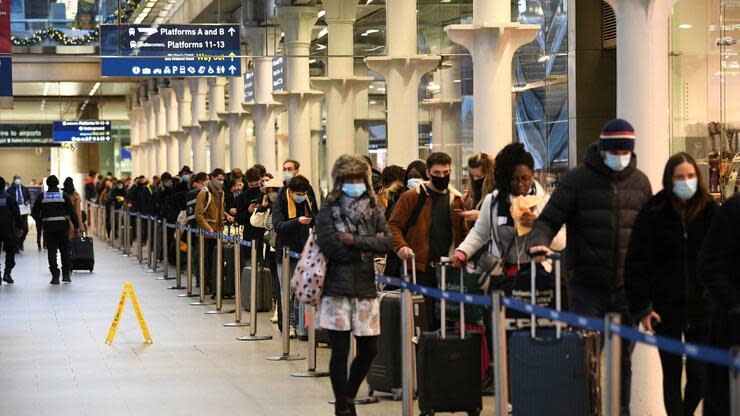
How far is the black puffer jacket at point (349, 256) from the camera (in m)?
8.27

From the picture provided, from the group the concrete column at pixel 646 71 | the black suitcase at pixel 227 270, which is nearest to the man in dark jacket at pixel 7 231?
the black suitcase at pixel 227 270

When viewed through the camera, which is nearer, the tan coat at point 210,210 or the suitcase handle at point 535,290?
the suitcase handle at point 535,290

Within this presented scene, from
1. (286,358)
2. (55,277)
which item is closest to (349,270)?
(286,358)

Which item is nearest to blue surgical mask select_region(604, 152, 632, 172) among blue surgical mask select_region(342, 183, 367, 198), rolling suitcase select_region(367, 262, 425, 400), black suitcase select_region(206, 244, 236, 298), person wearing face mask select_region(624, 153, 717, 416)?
person wearing face mask select_region(624, 153, 717, 416)

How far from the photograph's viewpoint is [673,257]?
709 centimetres

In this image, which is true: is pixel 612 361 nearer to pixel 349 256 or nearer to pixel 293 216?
pixel 349 256

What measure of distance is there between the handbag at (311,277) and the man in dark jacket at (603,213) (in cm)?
150

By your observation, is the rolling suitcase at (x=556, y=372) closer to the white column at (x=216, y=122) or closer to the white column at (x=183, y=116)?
the white column at (x=216, y=122)

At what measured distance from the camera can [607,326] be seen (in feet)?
19.2

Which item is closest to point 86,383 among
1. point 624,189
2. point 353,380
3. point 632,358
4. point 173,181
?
point 353,380

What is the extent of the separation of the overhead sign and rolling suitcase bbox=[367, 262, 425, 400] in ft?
54.6

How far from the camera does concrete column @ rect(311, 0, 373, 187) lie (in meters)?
24.1

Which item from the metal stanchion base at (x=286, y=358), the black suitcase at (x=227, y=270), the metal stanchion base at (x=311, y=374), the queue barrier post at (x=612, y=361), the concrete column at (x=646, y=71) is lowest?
the metal stanchion base at (x=286, y=358)

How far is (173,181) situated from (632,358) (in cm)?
1746
